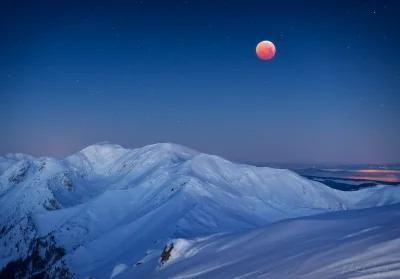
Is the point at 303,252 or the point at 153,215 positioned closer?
the point at 303,252

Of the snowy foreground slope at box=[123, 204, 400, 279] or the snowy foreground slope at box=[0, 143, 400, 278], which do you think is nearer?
the snowy foreground slope at box=[123, 204, 400, 279]

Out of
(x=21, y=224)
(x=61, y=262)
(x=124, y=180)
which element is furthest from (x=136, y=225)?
(x=21, y=224)

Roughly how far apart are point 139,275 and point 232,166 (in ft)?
497

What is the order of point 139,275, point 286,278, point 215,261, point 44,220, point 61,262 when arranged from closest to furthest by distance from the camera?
point 286,278, point 215,261, point 139,275, point 61,262, point 44,220

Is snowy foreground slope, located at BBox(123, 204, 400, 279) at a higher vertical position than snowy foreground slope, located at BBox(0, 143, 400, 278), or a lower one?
higher

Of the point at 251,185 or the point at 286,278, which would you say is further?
the point at 251,185

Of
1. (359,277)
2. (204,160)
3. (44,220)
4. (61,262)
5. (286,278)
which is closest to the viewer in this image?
(359,277)

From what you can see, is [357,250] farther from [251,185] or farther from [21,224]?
[21,224]

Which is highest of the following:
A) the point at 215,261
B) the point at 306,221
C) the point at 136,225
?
the point at 306,221

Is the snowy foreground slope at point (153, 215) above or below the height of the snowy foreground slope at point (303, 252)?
below

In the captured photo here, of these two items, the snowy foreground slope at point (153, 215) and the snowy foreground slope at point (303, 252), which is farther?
the snowy foreground slope at point (153, 215)

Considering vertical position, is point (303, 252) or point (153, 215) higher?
point (303, 252)

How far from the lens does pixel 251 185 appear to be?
16888 centimetres

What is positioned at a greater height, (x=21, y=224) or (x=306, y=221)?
(x=306, y=221)
